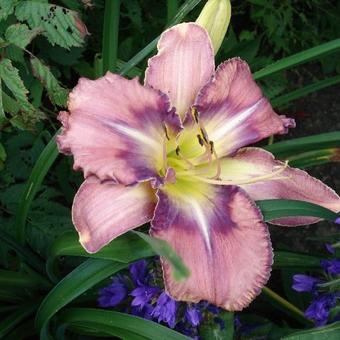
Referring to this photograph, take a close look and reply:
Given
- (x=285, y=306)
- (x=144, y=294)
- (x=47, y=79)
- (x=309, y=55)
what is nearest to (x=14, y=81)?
(x=47, y=79)

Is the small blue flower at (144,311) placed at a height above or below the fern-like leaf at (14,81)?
below

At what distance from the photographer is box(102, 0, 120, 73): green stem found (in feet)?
3.88

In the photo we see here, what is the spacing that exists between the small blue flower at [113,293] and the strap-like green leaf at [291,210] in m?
0.36

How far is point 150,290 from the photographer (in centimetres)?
111

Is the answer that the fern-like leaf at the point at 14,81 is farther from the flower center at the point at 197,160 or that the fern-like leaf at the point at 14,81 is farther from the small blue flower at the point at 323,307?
the small blue flower at the point at 323,307

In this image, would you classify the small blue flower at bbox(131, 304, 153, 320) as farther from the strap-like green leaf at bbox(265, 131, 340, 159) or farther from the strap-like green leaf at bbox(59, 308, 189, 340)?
the strap-like green leaf at bbox(265, 131, 340, 159)

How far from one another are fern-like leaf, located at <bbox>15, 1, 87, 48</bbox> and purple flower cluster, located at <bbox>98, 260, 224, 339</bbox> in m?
0.42

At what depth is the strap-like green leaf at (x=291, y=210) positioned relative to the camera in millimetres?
951

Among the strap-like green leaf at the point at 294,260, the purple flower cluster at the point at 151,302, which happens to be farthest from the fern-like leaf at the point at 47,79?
the strap-like green leaf at the point at 294,260

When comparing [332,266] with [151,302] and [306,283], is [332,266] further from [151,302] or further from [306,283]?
[151,302]

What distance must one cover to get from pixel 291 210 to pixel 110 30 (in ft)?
1.61

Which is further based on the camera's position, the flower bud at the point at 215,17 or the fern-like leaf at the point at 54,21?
the fern-like leaf at the point at 54,21

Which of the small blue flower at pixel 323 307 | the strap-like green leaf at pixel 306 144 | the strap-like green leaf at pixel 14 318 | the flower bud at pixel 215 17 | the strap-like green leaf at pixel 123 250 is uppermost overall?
the flower bud at pixel 215 17

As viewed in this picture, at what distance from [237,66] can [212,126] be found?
105mm
